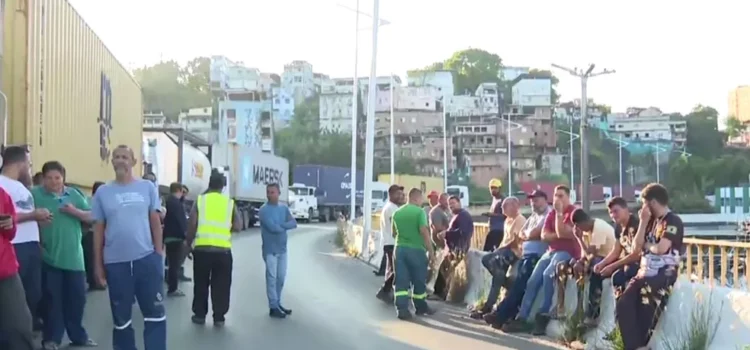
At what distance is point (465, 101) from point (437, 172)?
28.8 m

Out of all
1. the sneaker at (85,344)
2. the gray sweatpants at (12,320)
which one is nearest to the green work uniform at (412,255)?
the sneaker at (85,344)

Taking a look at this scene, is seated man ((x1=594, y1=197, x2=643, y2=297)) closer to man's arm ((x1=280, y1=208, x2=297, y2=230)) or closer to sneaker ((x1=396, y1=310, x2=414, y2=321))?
sneaker ((x1=396, y1=310, x2=414, y2=321))

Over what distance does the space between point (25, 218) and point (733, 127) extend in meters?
130

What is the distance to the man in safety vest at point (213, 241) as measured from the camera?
36.8 ft

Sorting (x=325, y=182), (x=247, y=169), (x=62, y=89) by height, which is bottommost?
(x=325, y=182)

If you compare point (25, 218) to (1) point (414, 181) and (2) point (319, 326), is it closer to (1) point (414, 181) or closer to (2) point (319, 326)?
(2) point (319, 326)

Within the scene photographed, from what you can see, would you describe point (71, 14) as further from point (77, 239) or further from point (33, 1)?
point (77, 239)

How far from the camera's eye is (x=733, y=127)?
12788 centimetres

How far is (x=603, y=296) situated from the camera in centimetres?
1004

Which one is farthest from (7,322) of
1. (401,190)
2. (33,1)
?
(401,190)

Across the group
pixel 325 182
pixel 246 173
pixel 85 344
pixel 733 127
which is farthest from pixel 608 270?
pixel 733 127

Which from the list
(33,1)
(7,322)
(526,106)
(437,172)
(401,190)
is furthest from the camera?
(526,106)

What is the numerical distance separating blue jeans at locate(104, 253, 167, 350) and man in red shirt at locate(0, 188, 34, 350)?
1.15 m

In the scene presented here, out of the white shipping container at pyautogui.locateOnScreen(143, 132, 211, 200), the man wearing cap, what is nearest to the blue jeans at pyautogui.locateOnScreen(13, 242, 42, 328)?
the man wearing cap
